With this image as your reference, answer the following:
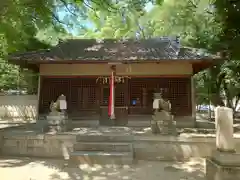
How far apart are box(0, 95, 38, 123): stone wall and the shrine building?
5.28 metres

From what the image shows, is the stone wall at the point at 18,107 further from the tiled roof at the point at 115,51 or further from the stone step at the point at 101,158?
the stone step at the point at 101,158

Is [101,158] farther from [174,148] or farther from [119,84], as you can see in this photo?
[119,84]

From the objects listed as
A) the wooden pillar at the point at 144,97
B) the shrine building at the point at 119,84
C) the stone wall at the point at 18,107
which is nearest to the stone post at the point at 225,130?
the shrine building at the point at 119,84

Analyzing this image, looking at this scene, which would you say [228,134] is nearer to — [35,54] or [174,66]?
[174,66]

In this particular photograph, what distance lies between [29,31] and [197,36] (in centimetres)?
1090

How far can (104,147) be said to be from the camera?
30.9ft

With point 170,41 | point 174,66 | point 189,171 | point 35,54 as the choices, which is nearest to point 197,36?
point 170,41

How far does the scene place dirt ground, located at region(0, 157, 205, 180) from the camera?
7.34 m

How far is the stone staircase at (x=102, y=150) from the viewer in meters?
8.75

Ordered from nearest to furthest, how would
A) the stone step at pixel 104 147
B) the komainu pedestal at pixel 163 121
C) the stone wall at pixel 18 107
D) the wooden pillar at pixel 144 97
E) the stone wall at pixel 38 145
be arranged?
the stone step at pixel 104 147
the stone wall at pixel 38 145
the komainu pedestal at pixel 163 121
the wooden pillar at pixel 144 97
the stone wall at pixel 18 107

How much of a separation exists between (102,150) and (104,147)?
0.12 meters

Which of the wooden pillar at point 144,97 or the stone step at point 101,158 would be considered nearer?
the stone step at point 101,158

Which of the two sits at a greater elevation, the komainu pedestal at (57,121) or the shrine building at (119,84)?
the shrine building at (119,84)

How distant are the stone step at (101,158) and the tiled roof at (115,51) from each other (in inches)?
211
